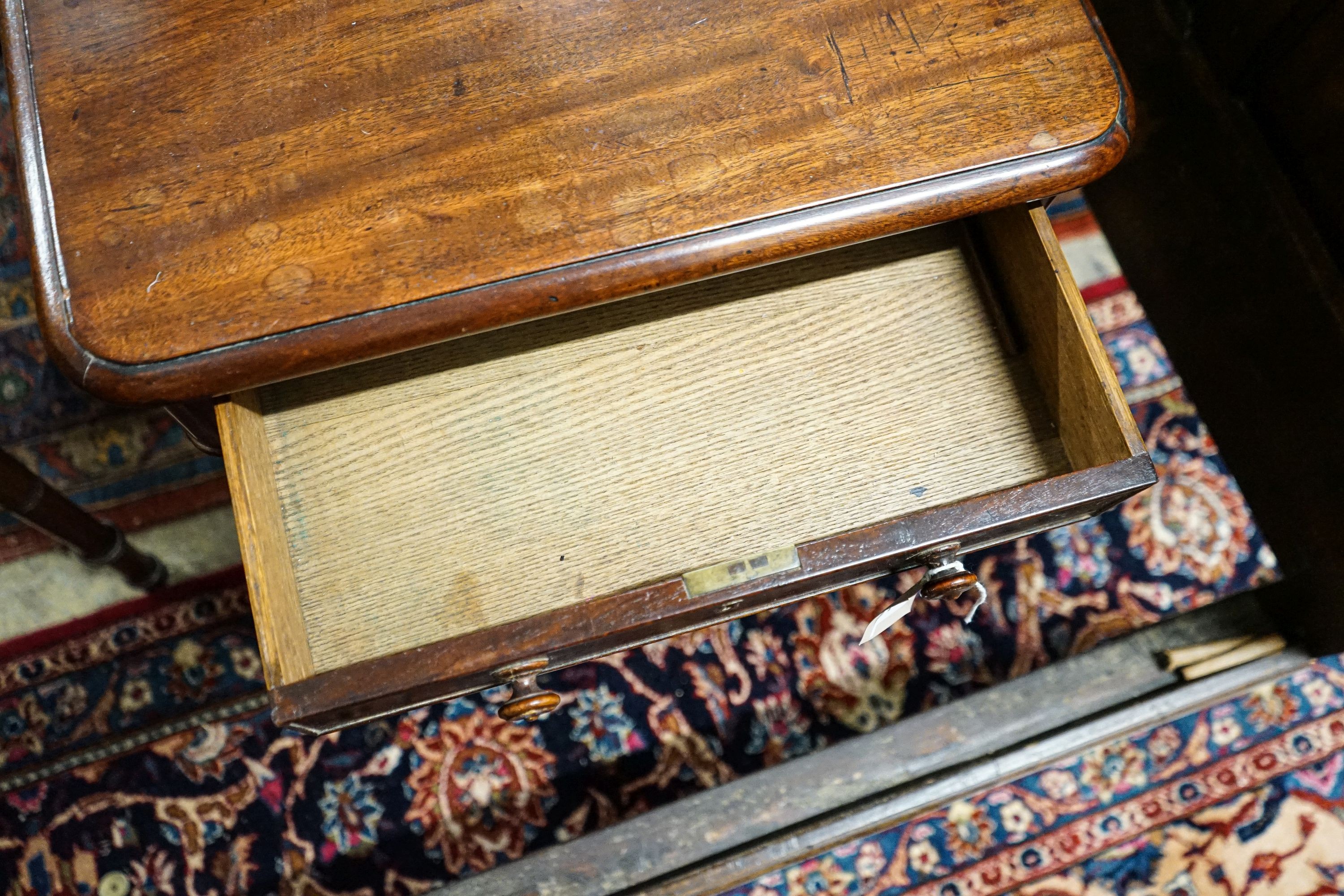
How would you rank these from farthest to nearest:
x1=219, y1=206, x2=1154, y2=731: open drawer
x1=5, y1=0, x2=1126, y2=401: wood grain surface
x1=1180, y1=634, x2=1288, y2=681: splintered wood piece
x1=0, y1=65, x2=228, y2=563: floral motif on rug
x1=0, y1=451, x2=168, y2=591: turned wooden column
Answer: x1=0, y1=65, x2=228, y2=563: floral motif on rug < x1=1180, y1=634, x2=1288, y2=681: splintered wood piece < x1=0, y1=451, x2=168, y2=591: turned wooden column < x1=219, y1=206, x2=1154, y2=731: open drawer < x1=5, y1=0, x2=1126, y2=401: wood grain surface

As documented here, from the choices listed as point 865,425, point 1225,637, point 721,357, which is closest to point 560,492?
point 721,357

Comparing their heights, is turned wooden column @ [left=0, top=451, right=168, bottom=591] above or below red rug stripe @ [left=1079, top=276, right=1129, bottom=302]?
above

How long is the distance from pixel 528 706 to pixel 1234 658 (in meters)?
0.96

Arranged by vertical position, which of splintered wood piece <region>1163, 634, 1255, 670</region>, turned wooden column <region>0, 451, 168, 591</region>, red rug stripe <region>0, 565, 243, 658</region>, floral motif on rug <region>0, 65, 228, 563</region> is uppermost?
floral motif on rug <region>0, 65, 228, 563</region>

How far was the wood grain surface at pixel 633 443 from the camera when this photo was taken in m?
0.88

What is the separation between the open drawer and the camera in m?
0.87

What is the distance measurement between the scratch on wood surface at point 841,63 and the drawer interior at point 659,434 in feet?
0.71

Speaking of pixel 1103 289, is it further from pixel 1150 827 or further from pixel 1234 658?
pixel 1150 827

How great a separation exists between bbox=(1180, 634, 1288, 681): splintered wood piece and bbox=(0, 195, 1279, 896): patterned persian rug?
10 centimetres

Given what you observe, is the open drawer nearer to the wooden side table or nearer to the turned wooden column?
the wooden side table

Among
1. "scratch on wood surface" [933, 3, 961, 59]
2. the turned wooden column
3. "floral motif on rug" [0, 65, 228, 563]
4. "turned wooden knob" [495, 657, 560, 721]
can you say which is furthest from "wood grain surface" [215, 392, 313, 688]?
"scratch on wood surface" [933, 3, 961, 59]

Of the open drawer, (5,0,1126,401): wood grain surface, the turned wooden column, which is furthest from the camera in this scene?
the turned wooden column

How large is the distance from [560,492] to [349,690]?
29 centimetres

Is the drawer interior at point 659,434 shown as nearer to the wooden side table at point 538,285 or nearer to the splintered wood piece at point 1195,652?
the wooden side table at point 538,285
